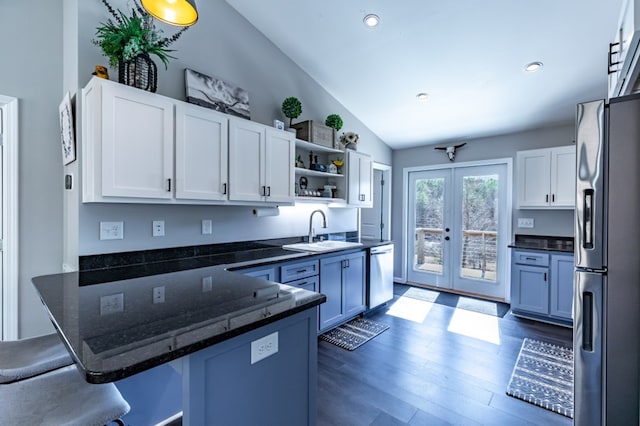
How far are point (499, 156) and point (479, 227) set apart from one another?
1097mm

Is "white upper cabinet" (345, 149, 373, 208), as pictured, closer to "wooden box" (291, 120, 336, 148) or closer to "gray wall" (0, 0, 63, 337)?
"wooden box" (291, 120, 336, 148)

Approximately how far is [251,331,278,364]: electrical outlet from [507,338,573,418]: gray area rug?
80.4 inches

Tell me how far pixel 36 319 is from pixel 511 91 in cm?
490

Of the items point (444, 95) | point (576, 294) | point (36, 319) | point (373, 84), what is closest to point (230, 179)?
point (36, 319)

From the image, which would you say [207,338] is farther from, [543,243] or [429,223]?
[429,223]

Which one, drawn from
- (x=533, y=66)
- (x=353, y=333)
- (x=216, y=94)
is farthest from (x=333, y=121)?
(x=353, y=333)

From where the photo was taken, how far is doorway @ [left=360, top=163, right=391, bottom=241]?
215 inches

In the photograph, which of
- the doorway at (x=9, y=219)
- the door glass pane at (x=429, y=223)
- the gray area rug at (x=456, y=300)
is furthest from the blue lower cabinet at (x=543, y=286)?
the doorway at (x=9, y=219)

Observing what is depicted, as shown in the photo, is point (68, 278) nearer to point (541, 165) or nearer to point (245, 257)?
point (245, 257)

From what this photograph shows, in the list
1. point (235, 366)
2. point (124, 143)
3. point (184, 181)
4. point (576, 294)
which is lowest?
point (235, 366)

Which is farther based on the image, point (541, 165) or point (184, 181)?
point (541, 165)

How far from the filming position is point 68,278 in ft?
5.83

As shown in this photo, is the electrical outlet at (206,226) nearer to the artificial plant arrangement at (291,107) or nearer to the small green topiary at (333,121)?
the artificial plant arrangement at (291,107)

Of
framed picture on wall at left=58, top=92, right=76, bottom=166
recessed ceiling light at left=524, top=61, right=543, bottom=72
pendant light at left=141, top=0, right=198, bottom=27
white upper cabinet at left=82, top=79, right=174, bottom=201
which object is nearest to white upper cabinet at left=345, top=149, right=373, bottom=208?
recessed ceiling light at left=524, top=61, right=543, bottom=72
